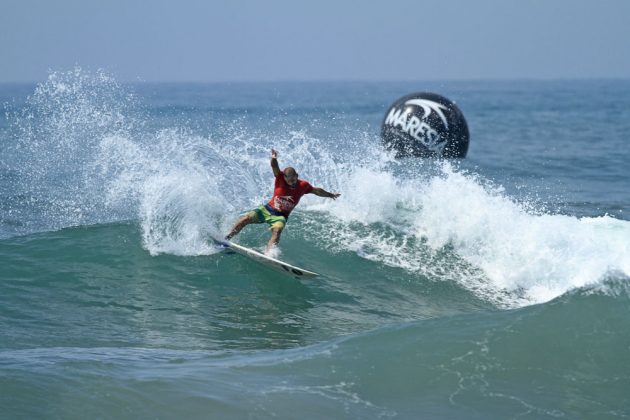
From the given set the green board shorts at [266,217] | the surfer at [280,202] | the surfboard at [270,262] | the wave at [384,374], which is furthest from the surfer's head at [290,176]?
the wave at [384,374]

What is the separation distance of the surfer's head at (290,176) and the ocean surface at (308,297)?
3.95ft

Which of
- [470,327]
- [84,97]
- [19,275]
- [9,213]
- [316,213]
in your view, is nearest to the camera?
[470,327]

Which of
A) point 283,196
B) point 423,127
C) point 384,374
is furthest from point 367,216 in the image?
point 384,374

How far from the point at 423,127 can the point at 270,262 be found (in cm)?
908

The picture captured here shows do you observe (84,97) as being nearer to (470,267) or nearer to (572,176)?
(470,267)

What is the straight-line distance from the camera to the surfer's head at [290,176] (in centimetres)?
1177

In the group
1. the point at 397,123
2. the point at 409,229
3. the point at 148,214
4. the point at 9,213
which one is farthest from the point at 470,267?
the point at 9,213

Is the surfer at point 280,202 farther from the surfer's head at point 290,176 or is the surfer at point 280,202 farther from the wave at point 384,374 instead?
the wave at point 384,374

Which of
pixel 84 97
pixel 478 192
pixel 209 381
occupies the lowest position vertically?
pixel 209 381

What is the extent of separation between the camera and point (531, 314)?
9148 millimetres

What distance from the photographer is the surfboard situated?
35.3 ft

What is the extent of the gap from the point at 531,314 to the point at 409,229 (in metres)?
4.44

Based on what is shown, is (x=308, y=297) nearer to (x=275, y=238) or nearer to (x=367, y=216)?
(x=275, y=238)

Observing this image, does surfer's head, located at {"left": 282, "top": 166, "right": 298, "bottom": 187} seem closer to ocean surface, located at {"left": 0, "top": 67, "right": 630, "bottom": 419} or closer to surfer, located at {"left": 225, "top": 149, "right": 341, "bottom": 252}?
surfer, located at {"left": 225, "top": 149, "right": 341, "bottom": 252}
